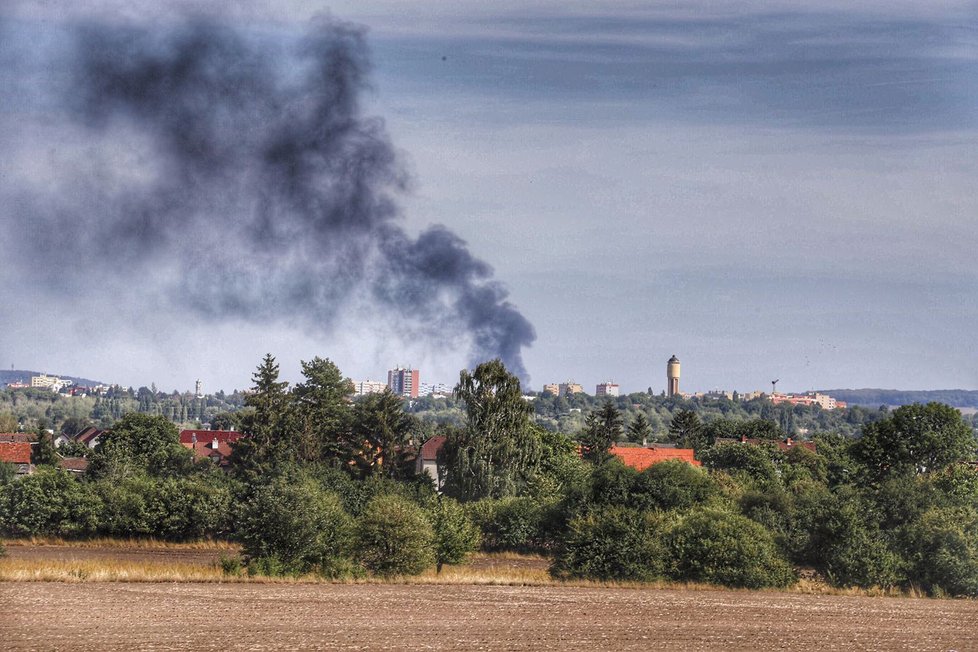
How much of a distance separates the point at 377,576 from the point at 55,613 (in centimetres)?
1180

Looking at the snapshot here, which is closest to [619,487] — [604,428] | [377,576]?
[377,576]

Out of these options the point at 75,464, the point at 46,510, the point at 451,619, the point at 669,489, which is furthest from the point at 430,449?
the point at 451,619

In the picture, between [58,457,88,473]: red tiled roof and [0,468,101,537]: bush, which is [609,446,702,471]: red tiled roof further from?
[58,457,88,473]: red tiled roof

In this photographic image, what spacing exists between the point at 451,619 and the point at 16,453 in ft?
238

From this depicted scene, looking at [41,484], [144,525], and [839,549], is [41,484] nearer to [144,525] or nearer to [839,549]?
[144,525]

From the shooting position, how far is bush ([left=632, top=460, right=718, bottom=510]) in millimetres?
50594

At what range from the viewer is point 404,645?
28.7 metres

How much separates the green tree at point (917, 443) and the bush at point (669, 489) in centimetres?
1961

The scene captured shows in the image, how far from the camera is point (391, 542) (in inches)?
1592

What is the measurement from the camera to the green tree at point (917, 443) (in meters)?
69.4

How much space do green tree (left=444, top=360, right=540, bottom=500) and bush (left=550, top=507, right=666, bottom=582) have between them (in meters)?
21.5

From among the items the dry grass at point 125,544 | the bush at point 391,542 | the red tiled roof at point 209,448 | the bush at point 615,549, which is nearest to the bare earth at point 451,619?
the bush at point 391,542

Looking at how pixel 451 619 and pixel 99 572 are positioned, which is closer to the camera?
pixel 451 619

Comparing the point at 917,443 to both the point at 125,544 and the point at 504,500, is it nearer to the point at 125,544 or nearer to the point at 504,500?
the point at 504,500
